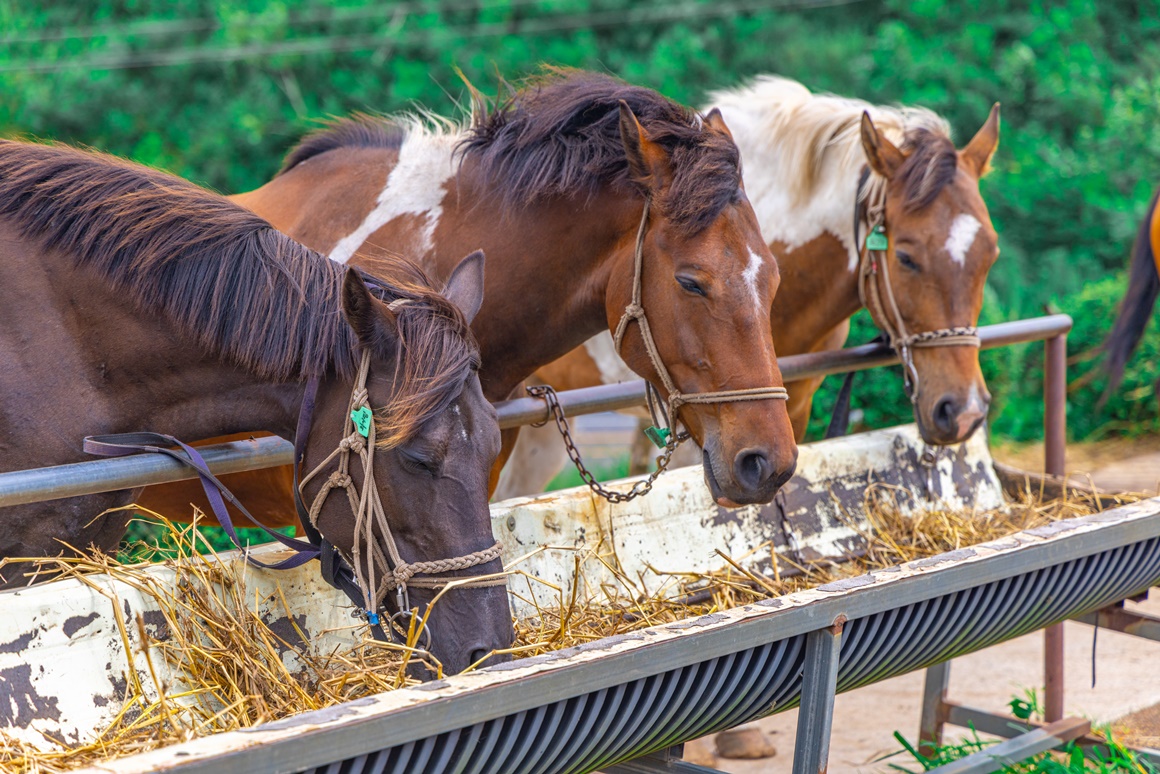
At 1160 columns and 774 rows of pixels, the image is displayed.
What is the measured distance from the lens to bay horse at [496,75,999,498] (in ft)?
12.5

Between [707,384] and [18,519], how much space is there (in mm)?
1638

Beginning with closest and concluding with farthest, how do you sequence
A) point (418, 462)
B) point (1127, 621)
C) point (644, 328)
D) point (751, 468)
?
1. point (418, 462)
2. point (751, 468)
3. point (644, 328)
4. point (1127, 621)

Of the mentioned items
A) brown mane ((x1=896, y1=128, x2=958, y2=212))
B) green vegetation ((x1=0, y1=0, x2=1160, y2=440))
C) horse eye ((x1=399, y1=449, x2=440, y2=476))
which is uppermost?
green vegetation ((x1=0, y1=0, x2=1160, y2=440))

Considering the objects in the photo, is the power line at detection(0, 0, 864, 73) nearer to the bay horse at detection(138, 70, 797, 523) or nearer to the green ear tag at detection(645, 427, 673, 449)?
the bay horse at detection(138, 70, 797, 523)

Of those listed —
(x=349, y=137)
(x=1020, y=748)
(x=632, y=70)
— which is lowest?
(x=1020, y=748)

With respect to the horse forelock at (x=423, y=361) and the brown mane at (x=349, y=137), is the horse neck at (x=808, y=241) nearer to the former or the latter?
the brown mane at (x=349, y=137)

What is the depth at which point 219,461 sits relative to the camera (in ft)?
7.77

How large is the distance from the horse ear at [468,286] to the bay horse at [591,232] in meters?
0.25

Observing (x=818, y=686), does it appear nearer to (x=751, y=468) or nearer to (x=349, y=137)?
(x=751, y=468)

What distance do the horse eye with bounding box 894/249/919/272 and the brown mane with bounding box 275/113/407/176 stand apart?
1754 millimetres

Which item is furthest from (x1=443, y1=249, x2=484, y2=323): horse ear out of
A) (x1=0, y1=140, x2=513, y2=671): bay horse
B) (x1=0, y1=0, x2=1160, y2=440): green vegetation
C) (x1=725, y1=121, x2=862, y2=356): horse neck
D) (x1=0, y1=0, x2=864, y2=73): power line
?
(x1=0, y1=0, x2=864, y2=73): power line

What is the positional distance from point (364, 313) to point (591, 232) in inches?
40.3

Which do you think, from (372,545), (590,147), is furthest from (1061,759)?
(372,545)

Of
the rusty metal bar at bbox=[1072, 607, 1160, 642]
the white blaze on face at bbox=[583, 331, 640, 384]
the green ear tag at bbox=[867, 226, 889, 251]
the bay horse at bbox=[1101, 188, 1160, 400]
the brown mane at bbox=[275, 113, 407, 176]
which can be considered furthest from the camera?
the bay horse at bbox=[1101, 188, 1160, 400]
